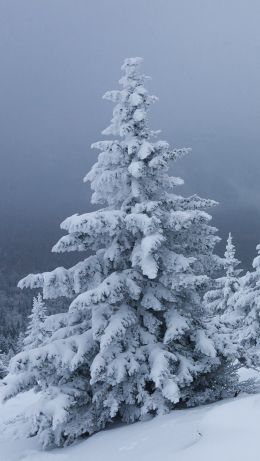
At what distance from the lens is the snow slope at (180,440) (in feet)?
22.8

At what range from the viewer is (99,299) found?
39.7ft

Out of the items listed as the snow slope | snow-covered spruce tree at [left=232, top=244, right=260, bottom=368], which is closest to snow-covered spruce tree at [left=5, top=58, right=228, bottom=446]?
the snow slope

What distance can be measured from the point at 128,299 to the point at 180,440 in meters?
5.28

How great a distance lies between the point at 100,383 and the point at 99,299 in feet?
8.32

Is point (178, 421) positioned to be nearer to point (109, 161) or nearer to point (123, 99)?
point (109, 161)

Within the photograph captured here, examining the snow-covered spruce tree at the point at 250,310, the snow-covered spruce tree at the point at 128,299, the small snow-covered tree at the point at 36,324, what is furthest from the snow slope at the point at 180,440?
the small snow-covered tree at the point at 36,324

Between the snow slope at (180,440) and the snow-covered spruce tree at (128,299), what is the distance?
2.07 ft

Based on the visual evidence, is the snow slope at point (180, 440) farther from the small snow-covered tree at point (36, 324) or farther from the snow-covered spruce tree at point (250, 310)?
the small snow-covered tree at point (36, 324)

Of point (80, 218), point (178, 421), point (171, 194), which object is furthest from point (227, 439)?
point (171, 194)

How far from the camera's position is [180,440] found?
8.43 metres

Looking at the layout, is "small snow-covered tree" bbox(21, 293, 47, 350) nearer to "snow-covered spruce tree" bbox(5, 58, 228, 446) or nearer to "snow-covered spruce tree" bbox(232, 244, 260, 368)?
"snow-covered spruce tree" bbox(232, 244, 260, 368)

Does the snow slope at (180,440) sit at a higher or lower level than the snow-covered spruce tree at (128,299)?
lower

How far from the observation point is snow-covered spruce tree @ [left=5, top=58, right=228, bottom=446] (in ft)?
39.7

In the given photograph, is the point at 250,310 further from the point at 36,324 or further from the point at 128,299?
the point at 36,324
